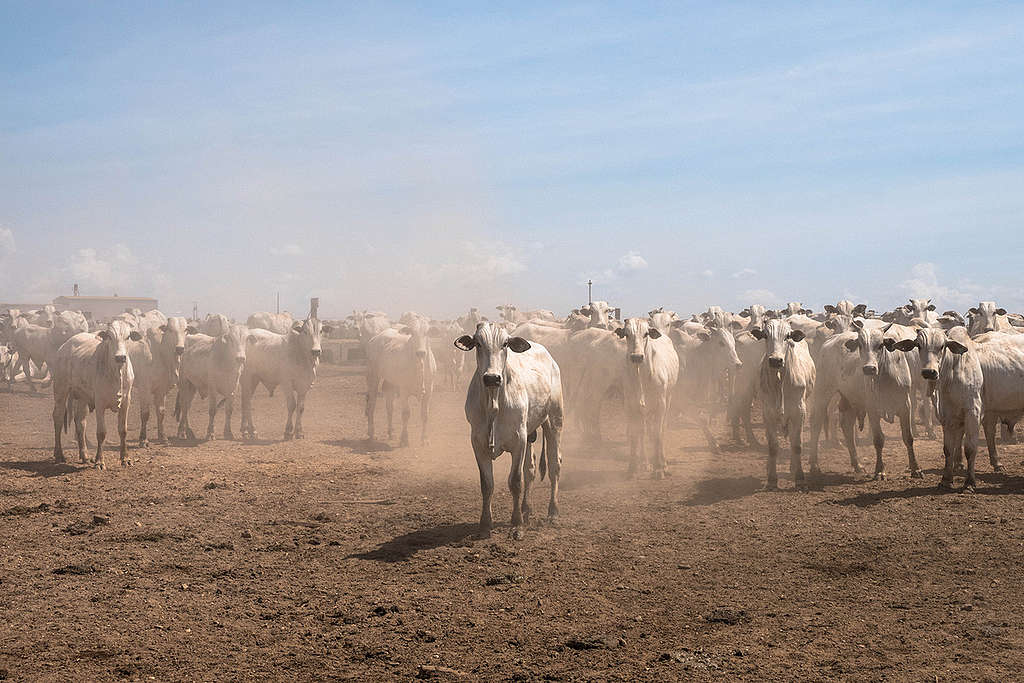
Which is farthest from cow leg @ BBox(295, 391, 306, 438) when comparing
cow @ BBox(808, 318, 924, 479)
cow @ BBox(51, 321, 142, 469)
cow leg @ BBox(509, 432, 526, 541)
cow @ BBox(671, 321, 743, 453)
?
cow @ BBox(808, 318, 924, 479)

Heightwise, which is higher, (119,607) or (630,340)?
(630,340)

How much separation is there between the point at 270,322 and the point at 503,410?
96.9 feet

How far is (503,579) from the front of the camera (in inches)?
356

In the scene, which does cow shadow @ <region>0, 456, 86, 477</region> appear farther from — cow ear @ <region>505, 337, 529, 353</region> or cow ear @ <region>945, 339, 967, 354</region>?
cow ear @ <region>945, 339, 967, 354</region>

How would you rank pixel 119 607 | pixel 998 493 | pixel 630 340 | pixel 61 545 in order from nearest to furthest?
1. pixel 119 607
2. pixel 61 545
3. pixel 998 493
4. pixel 630 340

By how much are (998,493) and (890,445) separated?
625 cm

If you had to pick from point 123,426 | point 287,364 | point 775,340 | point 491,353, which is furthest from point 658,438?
point 287,364

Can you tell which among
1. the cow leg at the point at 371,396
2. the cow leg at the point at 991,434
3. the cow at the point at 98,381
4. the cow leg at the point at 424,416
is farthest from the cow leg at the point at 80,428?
the cow leg at the point at 991,434

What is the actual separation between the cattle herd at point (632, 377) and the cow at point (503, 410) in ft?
0.07

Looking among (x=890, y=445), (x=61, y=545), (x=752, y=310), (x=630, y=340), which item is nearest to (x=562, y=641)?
(x=61, y=545)

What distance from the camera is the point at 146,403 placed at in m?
19.6

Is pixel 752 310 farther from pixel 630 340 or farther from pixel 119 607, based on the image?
pixel 119 607

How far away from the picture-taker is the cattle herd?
11.7 m

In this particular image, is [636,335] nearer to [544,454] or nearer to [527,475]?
[544,454]
